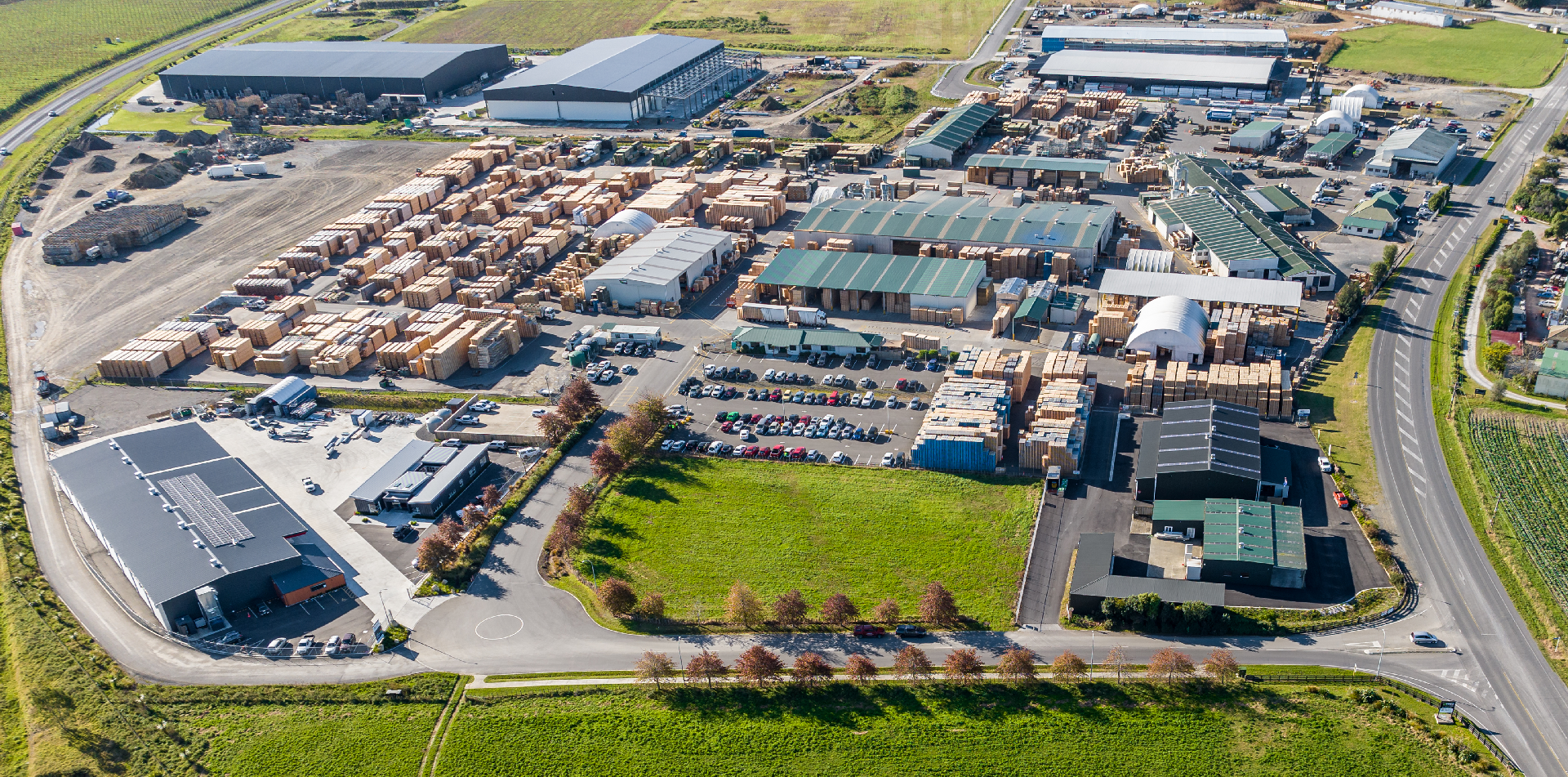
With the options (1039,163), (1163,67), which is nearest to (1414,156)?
(1039,163)

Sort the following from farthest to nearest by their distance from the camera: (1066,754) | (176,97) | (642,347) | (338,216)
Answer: (176,97) → (338,216) → (642,347) → (1066,754)

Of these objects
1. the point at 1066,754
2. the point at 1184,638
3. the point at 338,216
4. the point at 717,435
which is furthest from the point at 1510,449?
the point at 338,216

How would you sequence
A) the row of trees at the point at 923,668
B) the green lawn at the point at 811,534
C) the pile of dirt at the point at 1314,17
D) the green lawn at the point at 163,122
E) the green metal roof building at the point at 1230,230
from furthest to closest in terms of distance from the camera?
the pile of dirt at the point at 1314,17
the green lawn at the point at 163,122
the green metal roof building at the point at 1230,230
the green lawn at the point at 811,534
the row of trees at the point at 923,668

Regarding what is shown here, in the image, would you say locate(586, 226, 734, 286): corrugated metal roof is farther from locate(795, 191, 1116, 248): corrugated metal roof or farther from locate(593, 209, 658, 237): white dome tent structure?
locate(795, 191, 1116, 248): corrugated metal roof

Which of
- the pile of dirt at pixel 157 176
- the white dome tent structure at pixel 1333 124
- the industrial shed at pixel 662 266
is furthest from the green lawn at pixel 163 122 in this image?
the white dome tent structure at pixel 1333 124

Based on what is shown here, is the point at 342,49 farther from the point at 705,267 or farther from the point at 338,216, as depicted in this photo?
the point at 705,267

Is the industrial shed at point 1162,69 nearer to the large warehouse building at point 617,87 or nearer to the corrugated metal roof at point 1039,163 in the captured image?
the corrugated metal roof at point 1039,163
